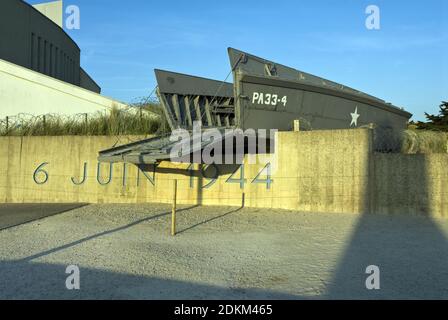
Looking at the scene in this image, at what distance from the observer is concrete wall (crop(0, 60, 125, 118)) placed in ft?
52.0

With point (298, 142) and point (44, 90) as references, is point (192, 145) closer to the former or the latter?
point (298, 142)

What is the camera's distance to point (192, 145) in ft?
30.0

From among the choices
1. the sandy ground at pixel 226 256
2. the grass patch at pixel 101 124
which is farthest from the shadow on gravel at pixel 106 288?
the grass patch at pixel 101 124

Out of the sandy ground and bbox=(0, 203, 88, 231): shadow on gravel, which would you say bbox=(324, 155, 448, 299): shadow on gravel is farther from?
bbox=(0, 203, 88, 231): shadow on gravel

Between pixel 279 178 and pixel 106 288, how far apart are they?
21.5 ft

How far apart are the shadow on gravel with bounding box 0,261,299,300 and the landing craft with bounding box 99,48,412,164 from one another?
11.6 feet

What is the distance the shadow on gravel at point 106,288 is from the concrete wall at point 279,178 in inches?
228

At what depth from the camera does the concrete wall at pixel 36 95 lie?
15.9 meters

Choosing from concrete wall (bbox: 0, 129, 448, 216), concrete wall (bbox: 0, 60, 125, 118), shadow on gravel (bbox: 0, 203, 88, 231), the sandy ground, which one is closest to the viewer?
the sandy ground

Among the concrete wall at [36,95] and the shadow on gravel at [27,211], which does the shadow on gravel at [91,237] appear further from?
the concrete wall at [36,95]

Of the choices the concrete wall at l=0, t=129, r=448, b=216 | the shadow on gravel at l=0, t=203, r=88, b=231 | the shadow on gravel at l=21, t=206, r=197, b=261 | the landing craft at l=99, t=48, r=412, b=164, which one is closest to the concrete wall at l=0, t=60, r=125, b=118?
the concrete wall at l=0, t=129, r=448, b=216

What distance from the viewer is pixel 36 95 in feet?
52.8

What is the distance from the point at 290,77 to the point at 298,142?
8.01 ft

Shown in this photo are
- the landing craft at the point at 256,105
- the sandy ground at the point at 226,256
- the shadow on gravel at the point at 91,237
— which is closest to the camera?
the sandy ground at the point at 226,256
